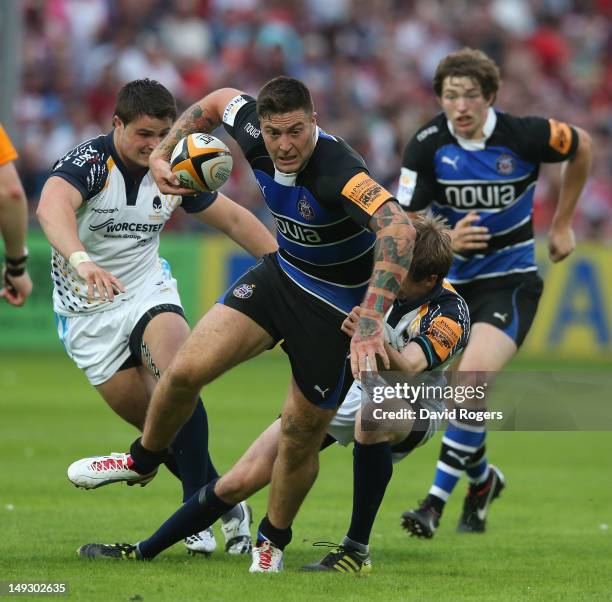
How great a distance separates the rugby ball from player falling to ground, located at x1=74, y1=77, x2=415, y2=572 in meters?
0.08

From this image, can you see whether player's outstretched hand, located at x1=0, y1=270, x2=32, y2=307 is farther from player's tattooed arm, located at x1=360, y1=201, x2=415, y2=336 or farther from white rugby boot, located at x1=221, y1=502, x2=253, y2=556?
player's tattooed arm, located at x1=360, y1=201, x2=415, y2=336

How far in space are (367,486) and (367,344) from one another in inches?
45.6

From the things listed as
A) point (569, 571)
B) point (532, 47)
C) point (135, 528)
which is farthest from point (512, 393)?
point (532, 47)

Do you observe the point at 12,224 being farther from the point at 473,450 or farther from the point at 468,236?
the point at 473,450

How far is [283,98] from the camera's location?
237 inches

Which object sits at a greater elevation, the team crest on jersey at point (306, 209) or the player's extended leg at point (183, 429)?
the team crest on jersey at point (306, 209)

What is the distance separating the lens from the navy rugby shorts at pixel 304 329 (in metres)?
6.20

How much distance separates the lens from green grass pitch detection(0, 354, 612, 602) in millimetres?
6039

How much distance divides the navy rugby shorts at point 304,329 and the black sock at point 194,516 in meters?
0.73

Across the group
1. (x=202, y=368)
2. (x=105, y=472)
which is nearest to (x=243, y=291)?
(x=202, y=368)

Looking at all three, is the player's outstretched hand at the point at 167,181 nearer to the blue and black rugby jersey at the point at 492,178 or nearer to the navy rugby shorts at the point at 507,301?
the blue and black rugby jersey at the point at 492,178

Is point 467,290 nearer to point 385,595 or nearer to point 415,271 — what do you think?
point 415,271

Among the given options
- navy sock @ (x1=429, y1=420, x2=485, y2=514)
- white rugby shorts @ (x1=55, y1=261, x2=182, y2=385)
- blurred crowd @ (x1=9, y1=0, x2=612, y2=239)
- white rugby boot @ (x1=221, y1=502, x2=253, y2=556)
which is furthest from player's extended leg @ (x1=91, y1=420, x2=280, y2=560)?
blurred crowd @ (x1=9, y1=0, x2=612, y2=239)

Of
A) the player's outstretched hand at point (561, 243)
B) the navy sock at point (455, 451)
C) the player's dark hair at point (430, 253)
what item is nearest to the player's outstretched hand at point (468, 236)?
the player's outstretched hand at point (561, 243)
